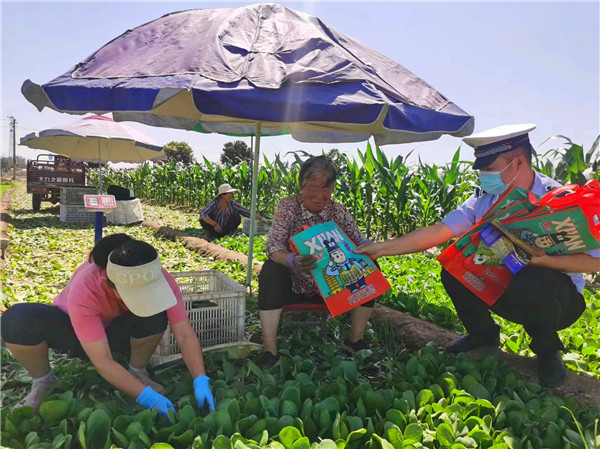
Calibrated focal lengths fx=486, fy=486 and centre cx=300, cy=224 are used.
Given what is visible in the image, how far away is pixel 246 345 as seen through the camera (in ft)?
8.49

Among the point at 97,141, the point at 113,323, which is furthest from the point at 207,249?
the point at 113,323

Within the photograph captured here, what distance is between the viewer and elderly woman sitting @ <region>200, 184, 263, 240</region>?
6.89 metres

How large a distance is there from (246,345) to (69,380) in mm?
861

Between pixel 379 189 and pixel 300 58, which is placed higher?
pixel 300 58

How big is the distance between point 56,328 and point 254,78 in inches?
53.5

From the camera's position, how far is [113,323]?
2146 mm

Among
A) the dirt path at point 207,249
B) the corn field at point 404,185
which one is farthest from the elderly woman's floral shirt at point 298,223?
the corn field at point 404,185

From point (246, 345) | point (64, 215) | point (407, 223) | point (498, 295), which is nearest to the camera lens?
point (498, 295)

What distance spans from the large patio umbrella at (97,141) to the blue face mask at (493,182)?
5.13 meters

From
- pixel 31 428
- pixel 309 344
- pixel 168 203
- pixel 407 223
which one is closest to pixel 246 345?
pixel 309 344

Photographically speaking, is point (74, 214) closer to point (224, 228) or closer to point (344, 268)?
point (224, 228)

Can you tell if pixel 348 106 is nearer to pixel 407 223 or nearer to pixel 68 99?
pixel 68 99

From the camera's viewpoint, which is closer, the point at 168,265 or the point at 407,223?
the point at 168,265

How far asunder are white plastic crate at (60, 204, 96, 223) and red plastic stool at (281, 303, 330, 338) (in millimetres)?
7188
